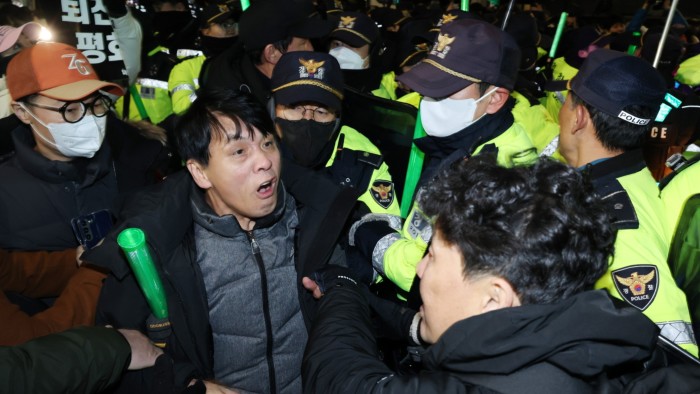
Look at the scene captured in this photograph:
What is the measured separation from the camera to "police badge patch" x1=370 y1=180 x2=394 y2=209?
2.84m

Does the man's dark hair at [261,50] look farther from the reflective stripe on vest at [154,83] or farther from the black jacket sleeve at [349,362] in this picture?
the black jacket sleeve at [349,362]

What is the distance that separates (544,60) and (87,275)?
8386mm

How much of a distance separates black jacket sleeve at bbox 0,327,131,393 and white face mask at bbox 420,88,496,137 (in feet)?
5.91

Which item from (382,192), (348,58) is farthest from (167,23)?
(382,192)

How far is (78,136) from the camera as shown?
2.76m

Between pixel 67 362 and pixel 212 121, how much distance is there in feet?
3.57

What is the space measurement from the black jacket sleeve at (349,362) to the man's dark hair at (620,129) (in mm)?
1431

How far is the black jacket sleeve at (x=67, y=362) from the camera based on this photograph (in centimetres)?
150

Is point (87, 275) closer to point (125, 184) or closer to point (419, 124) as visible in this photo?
point (125, 184)

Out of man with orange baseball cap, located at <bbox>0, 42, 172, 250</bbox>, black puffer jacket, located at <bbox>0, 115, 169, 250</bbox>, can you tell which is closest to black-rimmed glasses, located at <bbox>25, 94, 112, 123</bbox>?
man with orange baseball cap, located at <bbox>0, 42, 172, 250</bbox>

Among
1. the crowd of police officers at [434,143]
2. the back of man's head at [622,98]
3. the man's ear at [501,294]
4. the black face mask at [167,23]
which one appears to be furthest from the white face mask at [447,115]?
the black face mask at [167,23]

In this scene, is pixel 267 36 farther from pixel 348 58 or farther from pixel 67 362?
pixel 67 362

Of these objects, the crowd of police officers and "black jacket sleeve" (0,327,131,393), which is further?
the crowd of police officers

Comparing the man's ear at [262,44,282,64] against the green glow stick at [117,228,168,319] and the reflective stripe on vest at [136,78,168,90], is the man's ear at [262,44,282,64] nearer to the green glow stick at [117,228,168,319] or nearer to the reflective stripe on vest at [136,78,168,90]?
the reflective stripe on vest at [136,78,168,90]
